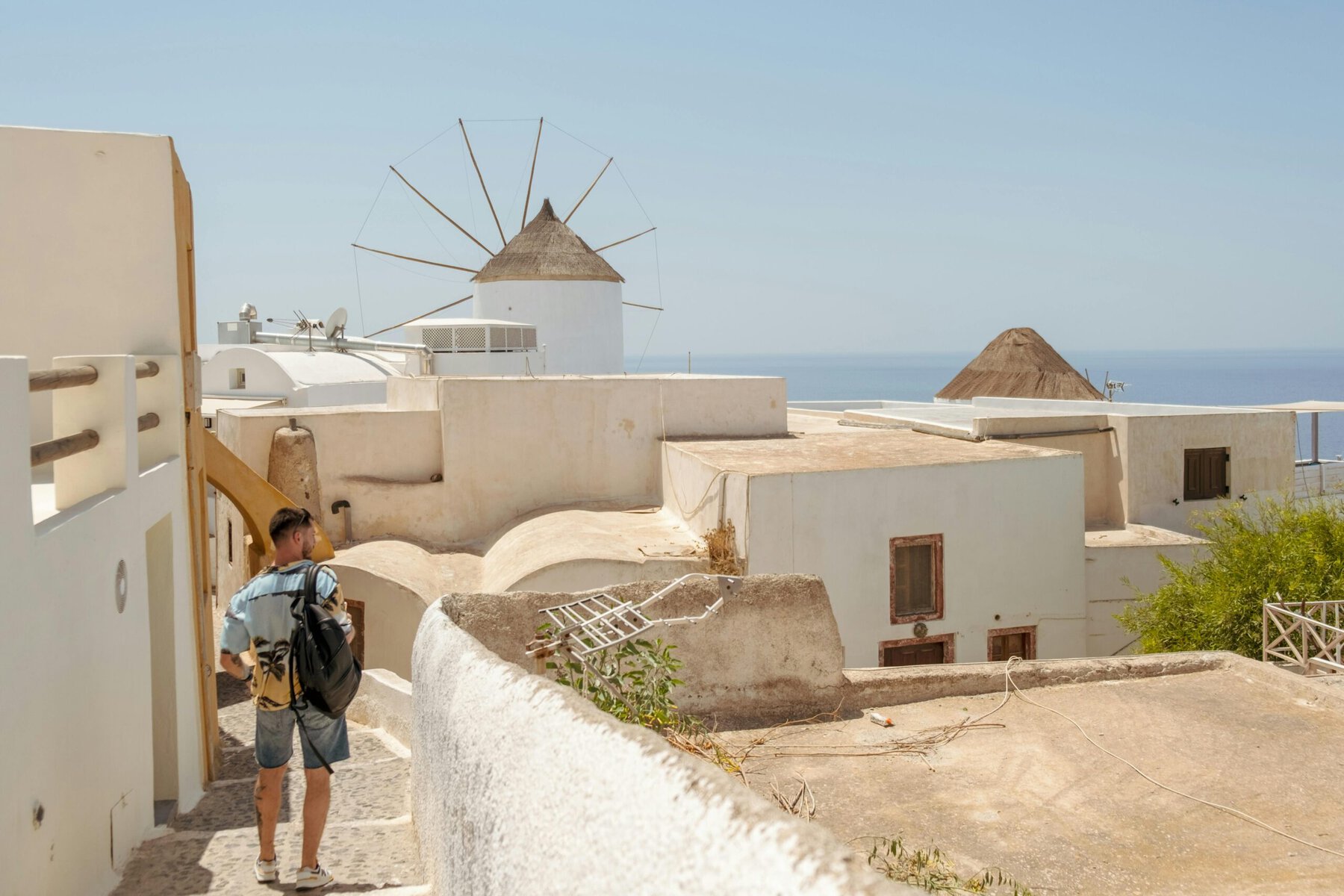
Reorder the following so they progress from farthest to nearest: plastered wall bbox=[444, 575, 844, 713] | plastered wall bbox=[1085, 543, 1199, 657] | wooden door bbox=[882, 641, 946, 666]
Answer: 1. plastered wall bbox=[1085, 543, 1199, 657]
2. wooden door bbox=[882, 641, 946, 666]
3. plastered wall bbox=[444, 575, 844, 713]

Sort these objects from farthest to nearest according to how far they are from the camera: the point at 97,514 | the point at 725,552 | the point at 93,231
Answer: the point at 725,552
the point at 93,231
the point at 97,514

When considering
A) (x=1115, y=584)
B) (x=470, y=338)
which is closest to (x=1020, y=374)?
(x=470, y=338)

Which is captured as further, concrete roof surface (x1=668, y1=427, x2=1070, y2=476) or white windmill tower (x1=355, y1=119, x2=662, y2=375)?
white windmill tower (x1=355, y1=119, x2=662, y2=375)

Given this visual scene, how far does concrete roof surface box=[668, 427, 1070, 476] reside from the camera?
12.8 m

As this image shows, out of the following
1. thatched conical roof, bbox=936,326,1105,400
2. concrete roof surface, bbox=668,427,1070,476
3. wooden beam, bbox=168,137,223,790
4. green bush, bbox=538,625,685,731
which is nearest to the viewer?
green bush, bbox=538,625,685,731

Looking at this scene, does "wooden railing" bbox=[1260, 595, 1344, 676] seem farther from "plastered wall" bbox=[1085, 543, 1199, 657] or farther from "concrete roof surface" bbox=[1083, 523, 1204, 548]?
"concrete roof surface" bbox=[1083, 523, 1204, 548]

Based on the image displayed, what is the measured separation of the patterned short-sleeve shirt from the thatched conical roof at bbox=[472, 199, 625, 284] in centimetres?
2559

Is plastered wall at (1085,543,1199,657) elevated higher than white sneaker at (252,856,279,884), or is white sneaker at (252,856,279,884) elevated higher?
white sneaker at (252,856,279,884)

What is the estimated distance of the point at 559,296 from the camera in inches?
1148

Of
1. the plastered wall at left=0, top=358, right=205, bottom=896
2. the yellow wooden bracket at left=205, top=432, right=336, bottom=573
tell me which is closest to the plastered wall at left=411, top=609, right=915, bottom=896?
the plastered wall at left=0, top=358, right=205, bottom=896

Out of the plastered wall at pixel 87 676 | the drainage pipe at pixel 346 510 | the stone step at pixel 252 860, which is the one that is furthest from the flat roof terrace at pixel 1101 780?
the drainage pipe at pixel 346 510

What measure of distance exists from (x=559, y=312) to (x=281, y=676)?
2541cm

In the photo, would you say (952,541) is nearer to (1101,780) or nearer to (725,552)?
(725,552)

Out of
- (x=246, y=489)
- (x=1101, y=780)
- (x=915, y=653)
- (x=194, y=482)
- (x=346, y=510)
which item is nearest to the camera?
(x=1101, y=780)
